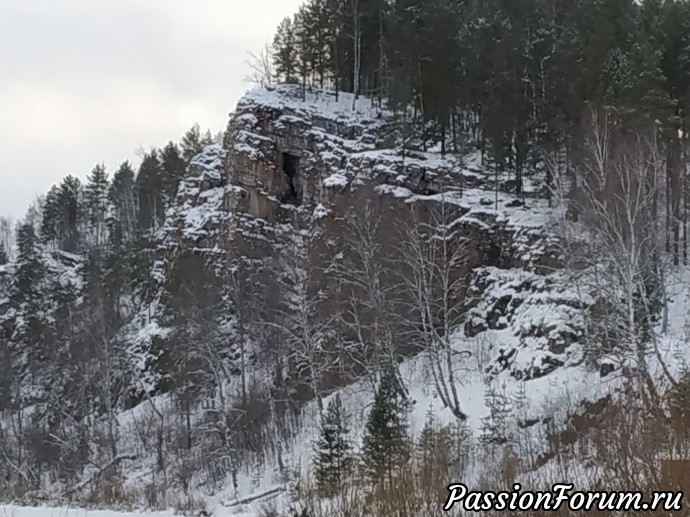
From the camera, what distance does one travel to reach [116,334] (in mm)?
40906

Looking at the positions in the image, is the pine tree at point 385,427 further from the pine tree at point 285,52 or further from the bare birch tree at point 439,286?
the pine tree at point 285,52

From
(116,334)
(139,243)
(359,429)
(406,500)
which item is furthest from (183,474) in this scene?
(139,243)

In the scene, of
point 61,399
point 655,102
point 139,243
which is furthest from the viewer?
point 139,243

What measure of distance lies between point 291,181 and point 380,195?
1037 centimetres

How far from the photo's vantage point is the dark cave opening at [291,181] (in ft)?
138

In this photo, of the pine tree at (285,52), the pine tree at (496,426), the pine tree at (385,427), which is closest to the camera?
the pine tree at (385,427)

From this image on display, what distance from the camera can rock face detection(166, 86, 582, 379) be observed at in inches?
1046

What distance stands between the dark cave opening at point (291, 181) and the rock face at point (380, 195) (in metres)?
0.10

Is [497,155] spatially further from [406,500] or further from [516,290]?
[406,500]

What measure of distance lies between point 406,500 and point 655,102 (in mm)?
26832

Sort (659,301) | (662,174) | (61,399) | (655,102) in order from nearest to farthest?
(659,301) < (655,102) < (662,174) < (61,399)

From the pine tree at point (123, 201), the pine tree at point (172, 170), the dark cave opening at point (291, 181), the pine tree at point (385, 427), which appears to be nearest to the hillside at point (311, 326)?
the dark cave opening at point (291, 181)

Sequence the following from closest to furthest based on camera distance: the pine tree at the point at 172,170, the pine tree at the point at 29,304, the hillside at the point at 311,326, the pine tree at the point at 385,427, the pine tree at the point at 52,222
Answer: the pine tree at the point at 385,427
the hillside at the point at 311,326
the pine tree at the point at 29,304
the pine tree at the point at 172,170
the pine tree at the point at 52,222

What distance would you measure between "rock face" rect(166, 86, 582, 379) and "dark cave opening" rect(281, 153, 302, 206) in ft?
0.32
